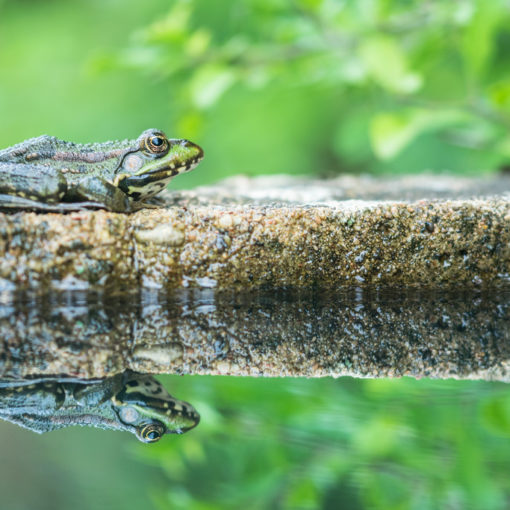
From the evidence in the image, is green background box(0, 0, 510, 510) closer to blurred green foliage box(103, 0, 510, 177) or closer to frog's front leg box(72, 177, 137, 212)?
blurred green foliage box(103, 0, 510, 177)

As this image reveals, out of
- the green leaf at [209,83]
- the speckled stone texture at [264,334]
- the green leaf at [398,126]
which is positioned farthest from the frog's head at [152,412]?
the green leaf at [209,83]

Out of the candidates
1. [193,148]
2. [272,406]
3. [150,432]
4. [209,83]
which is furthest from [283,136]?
[150,432]

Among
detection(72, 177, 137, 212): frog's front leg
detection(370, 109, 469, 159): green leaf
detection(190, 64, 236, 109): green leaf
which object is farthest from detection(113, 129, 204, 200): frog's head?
detection(190, 64, 236, 109): green leaf

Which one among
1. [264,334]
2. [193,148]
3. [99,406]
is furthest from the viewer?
[193,148]

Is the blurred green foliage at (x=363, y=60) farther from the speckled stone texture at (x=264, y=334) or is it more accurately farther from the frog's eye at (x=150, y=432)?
the frog's eye at (x=150, y=432)

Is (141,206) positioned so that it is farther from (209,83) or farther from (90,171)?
(209,83)
